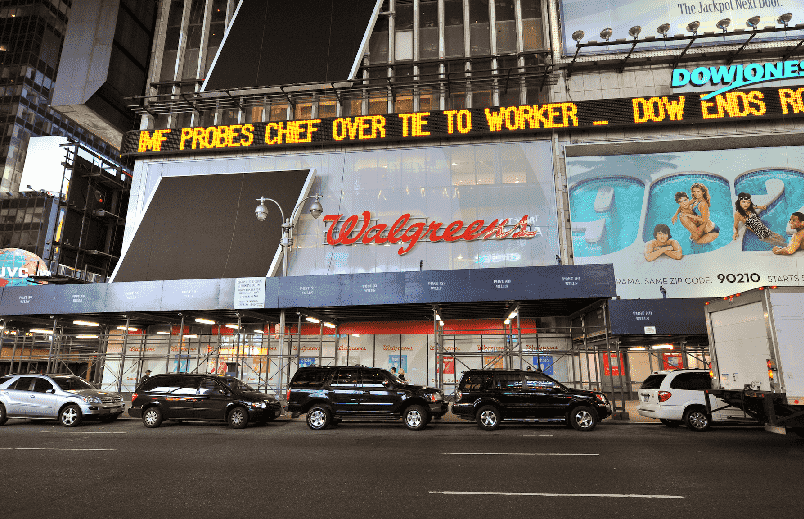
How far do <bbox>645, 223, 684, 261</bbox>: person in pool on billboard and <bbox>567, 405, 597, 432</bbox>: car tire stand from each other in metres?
11.7

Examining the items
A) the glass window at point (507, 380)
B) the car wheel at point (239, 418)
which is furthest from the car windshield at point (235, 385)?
the glass window at point (507, 380)

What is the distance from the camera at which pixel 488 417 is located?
1335cm

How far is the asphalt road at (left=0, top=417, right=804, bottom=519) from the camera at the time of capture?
5492 mm

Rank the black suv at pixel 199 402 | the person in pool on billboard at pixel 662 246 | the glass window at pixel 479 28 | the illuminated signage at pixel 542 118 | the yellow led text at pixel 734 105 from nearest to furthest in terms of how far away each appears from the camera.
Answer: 1. the black suv at pixel 199 402
2. the person in pool on billboard at pixel 662 246
3. the yellow led text at pixel 734 105
4. the illuminated signage at pixel 542 118
5. the glass window at pixel 479 28

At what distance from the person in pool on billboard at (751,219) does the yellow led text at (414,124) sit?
1478 cm

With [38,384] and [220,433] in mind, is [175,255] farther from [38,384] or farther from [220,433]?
[220,433]

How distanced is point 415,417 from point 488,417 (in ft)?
6.66

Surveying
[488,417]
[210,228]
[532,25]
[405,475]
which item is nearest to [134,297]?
[210,228]

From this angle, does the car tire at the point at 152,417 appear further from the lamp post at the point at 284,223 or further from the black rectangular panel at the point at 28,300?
the black rectangular panel at the point at 28,300

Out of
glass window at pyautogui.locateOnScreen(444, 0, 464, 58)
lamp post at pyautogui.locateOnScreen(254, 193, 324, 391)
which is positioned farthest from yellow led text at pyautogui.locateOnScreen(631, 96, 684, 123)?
lamp post at pyautogui.locateOnScreen(254, 193, 324, 391)

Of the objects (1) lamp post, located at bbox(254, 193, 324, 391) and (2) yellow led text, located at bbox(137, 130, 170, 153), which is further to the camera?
(2) yellow led text, located at bbox(137, 130, 170, 153)

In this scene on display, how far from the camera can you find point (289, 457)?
28.8ft

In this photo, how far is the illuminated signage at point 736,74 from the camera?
23.3m

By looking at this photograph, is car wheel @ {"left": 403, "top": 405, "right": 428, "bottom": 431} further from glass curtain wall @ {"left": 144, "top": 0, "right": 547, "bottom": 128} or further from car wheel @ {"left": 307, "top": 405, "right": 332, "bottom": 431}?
glass curtain wall @ {"left": 144, "top": 0, "right": 547, "bottom": 128}
